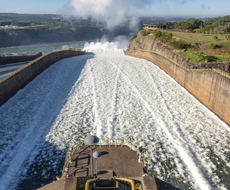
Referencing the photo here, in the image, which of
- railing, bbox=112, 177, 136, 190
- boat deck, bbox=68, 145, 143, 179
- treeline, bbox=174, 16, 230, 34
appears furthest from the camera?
treeline, bbox=174, 16, 230, 34

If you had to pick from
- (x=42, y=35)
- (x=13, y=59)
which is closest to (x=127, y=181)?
(x=13, y=59)

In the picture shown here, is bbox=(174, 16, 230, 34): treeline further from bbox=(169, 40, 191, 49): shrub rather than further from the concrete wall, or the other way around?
the concrete wall

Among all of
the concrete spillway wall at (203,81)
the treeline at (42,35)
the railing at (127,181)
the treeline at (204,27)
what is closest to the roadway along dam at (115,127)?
the concrete spillway wall at (203,81)

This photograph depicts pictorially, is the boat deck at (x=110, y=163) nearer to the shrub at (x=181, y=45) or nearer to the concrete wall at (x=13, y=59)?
the shrub at (x=181, y=45)

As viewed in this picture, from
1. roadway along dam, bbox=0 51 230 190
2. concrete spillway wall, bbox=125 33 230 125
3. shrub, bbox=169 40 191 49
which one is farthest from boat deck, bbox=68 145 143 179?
shrub, bbox=169 40 191 49

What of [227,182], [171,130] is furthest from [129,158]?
[171,130]

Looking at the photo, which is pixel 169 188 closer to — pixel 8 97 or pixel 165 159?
pixel 165 159
